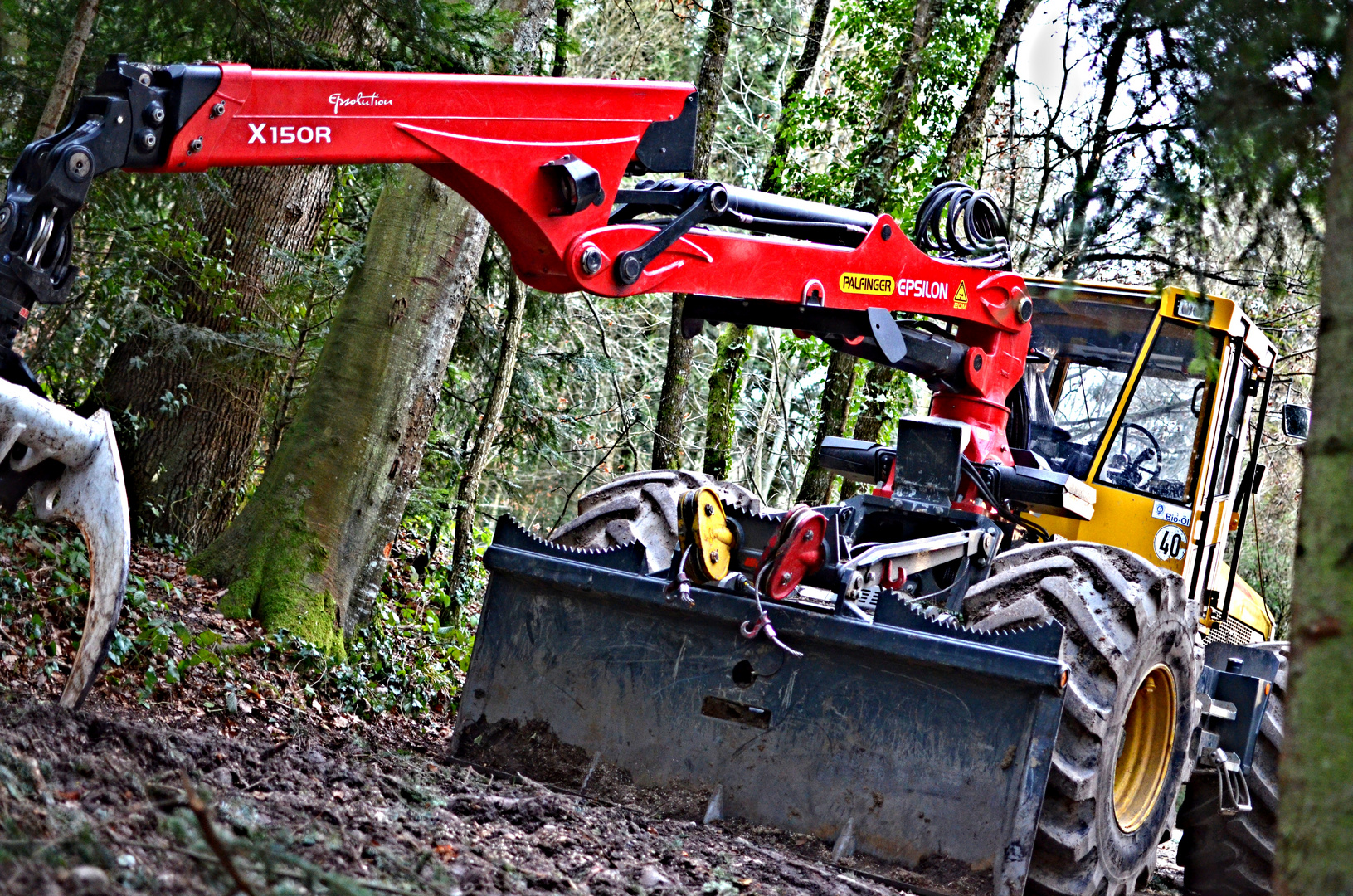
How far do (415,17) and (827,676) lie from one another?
3639 millimetres

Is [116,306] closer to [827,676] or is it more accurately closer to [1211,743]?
[827,676]

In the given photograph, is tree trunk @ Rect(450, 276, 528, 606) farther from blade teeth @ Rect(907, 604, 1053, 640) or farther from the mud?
blade teeth @ Rect(907, 604, 1053, 640)

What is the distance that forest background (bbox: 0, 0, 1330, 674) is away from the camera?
4.40 meters

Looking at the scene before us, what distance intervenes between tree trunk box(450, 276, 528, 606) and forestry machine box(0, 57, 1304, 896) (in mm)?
3022

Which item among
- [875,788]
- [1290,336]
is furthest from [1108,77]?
[1290,336]

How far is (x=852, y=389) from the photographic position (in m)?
11.6

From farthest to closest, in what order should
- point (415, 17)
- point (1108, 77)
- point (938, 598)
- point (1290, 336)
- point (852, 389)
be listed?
1. point (1290, 336)
2. point (852, 389)
3. point (415, 17)
4. point (938, 598)
5. point (1108, 77)

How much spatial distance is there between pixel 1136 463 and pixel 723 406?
4.64 metres

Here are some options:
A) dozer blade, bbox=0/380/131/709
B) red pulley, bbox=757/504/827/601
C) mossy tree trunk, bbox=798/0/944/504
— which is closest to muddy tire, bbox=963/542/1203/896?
red pulley, bbox=757/504/827/601

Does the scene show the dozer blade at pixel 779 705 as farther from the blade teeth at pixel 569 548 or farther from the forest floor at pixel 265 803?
the forest floor at pixel 265 803

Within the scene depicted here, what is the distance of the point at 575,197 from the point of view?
4.46 metres

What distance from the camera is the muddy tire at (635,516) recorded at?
5.95m

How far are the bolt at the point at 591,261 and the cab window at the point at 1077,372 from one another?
10.7 feet

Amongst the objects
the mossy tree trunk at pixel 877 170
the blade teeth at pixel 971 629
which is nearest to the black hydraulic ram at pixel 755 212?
the blade teeth at pixel 971 629
